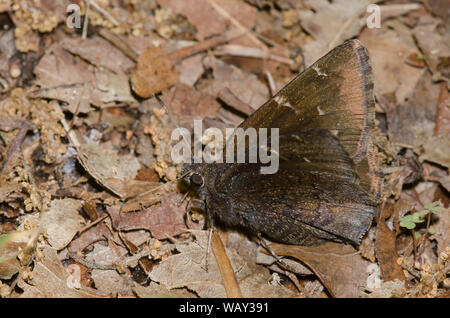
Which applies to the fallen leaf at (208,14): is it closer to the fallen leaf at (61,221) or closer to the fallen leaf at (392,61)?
the fallen leaf at (392,61)

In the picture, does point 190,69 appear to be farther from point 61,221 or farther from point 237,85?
point 61,221

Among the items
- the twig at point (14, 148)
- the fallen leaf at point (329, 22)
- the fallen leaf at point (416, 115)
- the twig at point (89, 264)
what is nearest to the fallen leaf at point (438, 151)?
the fallen leaf at point (416, 115)

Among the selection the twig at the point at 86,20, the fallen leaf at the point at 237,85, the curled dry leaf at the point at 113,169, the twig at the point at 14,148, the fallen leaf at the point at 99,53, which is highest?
the twig at the point at 86,20

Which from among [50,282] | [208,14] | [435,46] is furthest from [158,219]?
[435,46]

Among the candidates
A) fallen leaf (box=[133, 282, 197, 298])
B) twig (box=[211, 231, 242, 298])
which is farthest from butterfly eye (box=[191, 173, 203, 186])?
fallen leaf (box=[133, 282, 197, 298])
